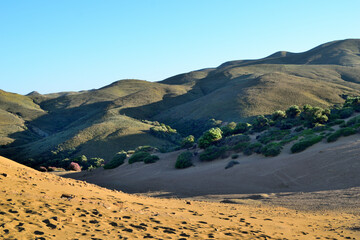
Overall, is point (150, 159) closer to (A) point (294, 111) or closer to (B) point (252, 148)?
(B) point (252, 148)

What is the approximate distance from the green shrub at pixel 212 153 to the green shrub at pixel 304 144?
18.9 feet

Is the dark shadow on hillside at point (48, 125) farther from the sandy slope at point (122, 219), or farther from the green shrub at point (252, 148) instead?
the sandy slope at point (122, 219)

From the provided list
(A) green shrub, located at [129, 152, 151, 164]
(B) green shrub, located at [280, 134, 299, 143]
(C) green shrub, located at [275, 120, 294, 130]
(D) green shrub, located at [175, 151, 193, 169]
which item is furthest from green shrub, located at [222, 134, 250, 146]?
(A) green shrub, located at [129, 152, 151, 164]

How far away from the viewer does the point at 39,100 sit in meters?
132

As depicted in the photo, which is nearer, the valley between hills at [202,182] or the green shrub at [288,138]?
the valley between hills at [202,182]

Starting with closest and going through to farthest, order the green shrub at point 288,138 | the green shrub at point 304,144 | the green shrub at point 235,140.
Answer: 1. the green shrub at point 304,144
2. the green shrub at point 288,138
3. the green shrub at point 235,140

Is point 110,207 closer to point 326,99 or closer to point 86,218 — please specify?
point 86,218

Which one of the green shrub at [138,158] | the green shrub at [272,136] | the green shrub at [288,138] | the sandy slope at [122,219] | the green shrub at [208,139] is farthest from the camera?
the green shrub at [138,158]

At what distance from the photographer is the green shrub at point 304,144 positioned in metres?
21.0

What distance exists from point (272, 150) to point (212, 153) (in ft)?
17.8

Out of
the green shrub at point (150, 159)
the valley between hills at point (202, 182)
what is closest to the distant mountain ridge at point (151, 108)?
the valley between hills at point (202, 182)

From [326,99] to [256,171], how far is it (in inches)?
1886

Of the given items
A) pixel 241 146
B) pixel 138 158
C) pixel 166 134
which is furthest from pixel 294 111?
pixel 166 134

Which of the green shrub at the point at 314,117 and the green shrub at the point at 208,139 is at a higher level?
the green shrub at the point at 314,117
